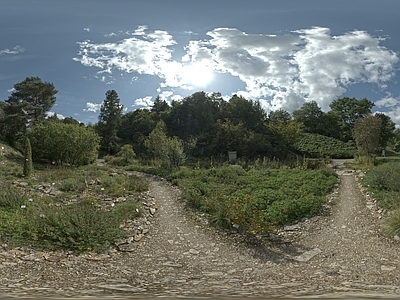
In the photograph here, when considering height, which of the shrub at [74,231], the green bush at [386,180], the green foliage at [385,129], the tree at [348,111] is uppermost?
the tree at [348,111]

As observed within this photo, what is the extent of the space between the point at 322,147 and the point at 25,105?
23.2 meters

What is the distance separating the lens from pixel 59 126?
75.3 feet

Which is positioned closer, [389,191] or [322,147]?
[389,191]

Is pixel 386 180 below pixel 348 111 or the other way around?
below

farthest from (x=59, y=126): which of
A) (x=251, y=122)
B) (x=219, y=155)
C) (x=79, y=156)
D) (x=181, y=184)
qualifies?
(x=251, y=122)

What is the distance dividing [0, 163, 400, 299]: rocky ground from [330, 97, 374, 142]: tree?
2703 centimetres

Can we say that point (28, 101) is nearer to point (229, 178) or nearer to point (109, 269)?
point (229, 178)

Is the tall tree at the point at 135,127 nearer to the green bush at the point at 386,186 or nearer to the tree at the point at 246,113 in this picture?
the tree at the point at 246,113

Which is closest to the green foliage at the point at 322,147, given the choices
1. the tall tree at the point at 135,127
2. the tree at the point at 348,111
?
the tree at the point at 348,111

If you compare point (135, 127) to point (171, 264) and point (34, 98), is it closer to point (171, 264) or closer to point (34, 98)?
point (34, 98)

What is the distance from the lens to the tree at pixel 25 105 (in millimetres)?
26688

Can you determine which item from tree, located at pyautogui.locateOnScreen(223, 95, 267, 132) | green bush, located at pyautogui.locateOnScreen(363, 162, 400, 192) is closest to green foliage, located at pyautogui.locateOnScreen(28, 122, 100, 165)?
tree, located at pyautogui.locateOnScreen(223, 95, 267, 132)

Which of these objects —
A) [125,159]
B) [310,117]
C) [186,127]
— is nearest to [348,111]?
[310,117]

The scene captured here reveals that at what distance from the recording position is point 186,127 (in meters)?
31.6
